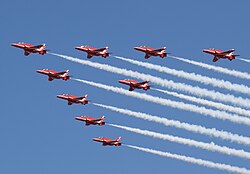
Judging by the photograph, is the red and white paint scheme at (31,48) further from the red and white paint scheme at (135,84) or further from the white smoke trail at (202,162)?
the white smoke trail at (202,162)

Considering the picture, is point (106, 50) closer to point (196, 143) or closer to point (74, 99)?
point (74, 99)

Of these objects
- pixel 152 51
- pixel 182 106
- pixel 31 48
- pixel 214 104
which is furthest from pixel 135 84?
pixel 31 48

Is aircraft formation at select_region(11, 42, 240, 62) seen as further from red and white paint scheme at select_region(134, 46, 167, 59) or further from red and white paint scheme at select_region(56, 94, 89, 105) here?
red and white paint scheme at select_region(56, 94, 89, 105)

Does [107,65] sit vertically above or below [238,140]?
above

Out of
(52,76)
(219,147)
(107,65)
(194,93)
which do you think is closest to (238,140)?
(219,147)

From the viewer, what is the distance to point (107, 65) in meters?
146

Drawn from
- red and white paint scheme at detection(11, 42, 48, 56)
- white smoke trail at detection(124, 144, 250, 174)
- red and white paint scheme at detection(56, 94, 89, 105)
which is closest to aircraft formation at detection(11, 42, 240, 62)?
red and white paint scheme at detection(11, 42, 48, 56)

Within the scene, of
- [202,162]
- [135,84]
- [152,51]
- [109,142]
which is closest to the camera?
[202,162]

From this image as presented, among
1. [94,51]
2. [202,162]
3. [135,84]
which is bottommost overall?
[202,162]

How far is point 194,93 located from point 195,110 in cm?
365

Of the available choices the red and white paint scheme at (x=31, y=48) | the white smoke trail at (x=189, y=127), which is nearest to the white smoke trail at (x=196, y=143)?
the white smoke trail at (x=189, y=127)

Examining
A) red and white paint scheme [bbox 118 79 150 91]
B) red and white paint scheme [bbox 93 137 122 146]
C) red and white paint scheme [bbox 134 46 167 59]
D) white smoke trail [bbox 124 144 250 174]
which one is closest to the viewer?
white smoke trail [bbox 124 144 250 174]

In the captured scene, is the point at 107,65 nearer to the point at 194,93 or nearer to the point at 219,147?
the point at 194,93

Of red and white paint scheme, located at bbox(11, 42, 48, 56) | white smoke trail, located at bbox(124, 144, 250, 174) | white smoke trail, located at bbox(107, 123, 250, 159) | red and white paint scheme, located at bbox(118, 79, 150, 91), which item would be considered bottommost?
white smoke trail, located at bbox(124, 144, 250, 174)
